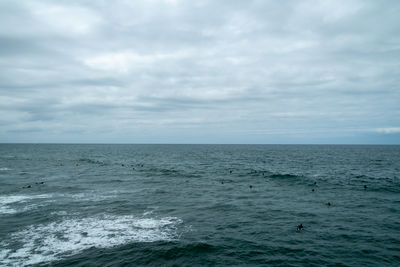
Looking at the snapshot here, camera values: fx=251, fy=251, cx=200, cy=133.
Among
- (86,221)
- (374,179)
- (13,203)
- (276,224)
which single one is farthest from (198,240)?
(374,179)

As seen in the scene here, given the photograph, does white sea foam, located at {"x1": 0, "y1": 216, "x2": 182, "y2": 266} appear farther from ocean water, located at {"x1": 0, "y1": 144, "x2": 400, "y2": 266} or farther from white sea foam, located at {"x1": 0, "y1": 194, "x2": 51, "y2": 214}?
white sea foam, located at {"x1": 0, "y1": 194, "x2": 51, "y2": 214}

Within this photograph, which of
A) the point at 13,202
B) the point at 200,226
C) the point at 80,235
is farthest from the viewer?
the point at 13,202

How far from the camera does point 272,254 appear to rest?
20.8 metres

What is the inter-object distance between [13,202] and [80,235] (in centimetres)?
1944

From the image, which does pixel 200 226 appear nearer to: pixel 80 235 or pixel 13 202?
pixel 80 235

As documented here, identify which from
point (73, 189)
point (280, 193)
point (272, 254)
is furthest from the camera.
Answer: point (73, 189)

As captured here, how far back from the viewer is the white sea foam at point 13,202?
32.1m

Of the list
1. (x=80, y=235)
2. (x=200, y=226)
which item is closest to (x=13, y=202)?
(x=80, y=235)

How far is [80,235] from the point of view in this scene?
24.2m

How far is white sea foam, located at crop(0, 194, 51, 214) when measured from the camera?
105 feet

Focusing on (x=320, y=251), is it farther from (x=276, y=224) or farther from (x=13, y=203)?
(x=13, y=203)

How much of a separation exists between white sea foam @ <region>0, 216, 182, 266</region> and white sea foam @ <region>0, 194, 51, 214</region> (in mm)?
8669

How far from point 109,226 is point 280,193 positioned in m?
28.6

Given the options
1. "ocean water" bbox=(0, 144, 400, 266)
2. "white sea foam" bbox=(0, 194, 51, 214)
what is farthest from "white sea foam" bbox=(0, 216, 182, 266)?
"white sea foam" bbox=(0, 194, 51, 214)
